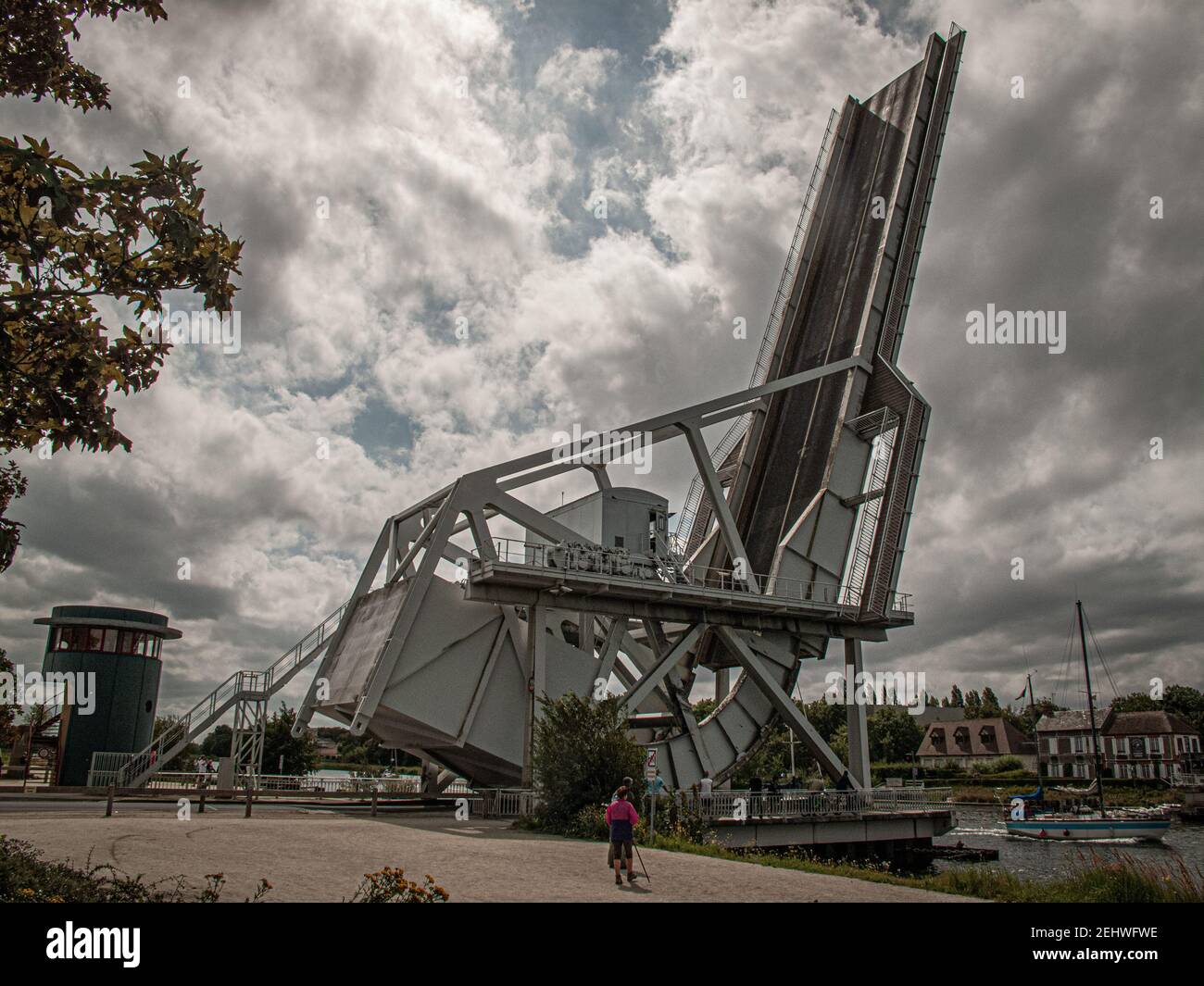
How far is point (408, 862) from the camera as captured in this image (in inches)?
509

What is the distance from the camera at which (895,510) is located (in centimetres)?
2834

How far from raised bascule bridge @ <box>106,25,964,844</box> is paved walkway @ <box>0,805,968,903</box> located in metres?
6.21

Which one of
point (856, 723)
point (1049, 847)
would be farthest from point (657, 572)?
point (1049, 847)

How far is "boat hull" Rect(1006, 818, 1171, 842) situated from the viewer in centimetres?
4388

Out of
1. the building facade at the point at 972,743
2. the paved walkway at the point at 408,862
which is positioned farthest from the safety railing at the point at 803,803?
the building facade at the point at 972,743

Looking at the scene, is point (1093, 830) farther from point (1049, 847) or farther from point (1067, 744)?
point (1067, 744)

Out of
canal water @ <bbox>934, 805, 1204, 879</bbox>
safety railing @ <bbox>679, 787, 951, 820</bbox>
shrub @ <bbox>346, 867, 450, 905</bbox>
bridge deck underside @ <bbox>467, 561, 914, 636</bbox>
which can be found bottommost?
canal water @ <bbox>934, 805, 1204, 879</bbox>

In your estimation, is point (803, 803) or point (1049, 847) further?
point (1049, 847)

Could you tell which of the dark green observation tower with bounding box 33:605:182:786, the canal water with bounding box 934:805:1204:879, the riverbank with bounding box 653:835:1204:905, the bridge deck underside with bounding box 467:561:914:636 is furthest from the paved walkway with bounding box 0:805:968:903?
the canal water with bounding box 934:805:1204:879

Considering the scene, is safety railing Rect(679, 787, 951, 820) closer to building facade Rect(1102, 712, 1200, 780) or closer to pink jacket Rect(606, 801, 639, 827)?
pink jacket Rect(606, 801, 639, 827)

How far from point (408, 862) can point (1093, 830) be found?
1700 inches

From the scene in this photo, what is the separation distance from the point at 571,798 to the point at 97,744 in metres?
20.8

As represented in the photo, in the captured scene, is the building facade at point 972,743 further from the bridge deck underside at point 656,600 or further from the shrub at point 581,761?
the shrub at point 581,761
